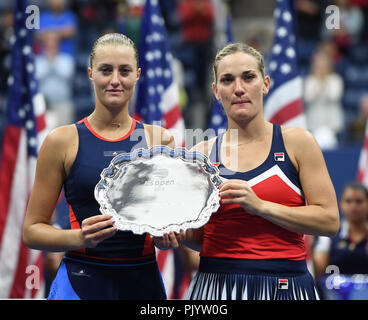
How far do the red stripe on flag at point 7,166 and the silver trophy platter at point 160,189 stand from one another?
238 centimetres

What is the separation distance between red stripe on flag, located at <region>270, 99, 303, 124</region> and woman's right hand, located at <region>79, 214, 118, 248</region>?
2.68 meters

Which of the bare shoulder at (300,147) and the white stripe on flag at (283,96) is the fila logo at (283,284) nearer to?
the bare shoulder at (300,147)

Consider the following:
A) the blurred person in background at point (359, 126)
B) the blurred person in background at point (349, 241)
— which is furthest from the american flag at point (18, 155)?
the blurred person in background at point (359, 126)

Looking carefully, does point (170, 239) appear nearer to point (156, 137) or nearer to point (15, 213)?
point (156, 137)

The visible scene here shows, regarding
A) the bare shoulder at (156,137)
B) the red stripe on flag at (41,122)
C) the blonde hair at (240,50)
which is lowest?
the bare shoulder at (156,137)

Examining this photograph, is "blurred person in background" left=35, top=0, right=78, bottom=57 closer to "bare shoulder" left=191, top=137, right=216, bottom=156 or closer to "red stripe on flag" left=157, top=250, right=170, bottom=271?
"red stripe on flag" left=157, top=250, right=170, bottom=271

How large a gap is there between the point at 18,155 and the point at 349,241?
2743 millimetres

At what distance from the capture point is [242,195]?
7.58 ft

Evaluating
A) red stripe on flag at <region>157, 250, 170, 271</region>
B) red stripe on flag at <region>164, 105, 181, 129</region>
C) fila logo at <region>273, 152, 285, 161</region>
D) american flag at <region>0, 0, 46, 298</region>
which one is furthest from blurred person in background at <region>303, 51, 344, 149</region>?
fila logo at <region>273, 152, 285, 161</region>

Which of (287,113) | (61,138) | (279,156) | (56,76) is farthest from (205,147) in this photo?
(56,76)

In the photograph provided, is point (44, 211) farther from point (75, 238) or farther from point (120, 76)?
point (120, 76)

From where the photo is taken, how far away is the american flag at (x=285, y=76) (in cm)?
475

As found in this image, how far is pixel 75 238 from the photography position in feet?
7.79
